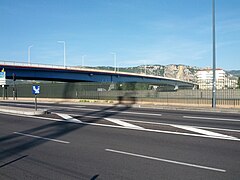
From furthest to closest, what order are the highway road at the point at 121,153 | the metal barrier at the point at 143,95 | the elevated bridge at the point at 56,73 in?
1. the elevated bridge at the point at 56,73
2. the metal barrier at the point at 143,95
3. the highway road at the point at 121,153

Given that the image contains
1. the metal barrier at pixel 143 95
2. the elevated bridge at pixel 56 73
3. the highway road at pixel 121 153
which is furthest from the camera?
the elevated bridge at pixel 56 73

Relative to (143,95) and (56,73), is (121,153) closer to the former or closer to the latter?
(143,95)

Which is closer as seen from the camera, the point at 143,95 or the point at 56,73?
the point at 143,95

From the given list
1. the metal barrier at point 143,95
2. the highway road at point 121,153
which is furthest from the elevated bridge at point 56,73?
the highway road at point 121,153

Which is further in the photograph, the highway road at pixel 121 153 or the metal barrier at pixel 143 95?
the metal barrier at pixel 143 95

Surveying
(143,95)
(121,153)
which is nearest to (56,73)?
(143,95)

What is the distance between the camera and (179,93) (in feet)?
96.6

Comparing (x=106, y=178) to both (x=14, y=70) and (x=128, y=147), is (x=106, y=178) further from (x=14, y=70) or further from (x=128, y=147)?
(x=14, y=70)

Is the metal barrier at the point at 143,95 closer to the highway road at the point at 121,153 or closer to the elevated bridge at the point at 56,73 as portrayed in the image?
the elevated bridge at the point at 56,73

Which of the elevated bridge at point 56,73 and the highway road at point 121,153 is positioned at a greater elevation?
the elevated bridge at point 56,73

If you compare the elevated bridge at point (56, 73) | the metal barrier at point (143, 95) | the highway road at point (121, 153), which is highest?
the elevated bridge at point (56, 73)

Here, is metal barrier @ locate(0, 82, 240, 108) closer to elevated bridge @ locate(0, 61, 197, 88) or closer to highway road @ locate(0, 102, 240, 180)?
elevated bridge @ locate(0, 61, 197, 88)

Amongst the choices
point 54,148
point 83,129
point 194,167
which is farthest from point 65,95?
point 194,167

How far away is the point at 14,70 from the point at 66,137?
5318 cm
